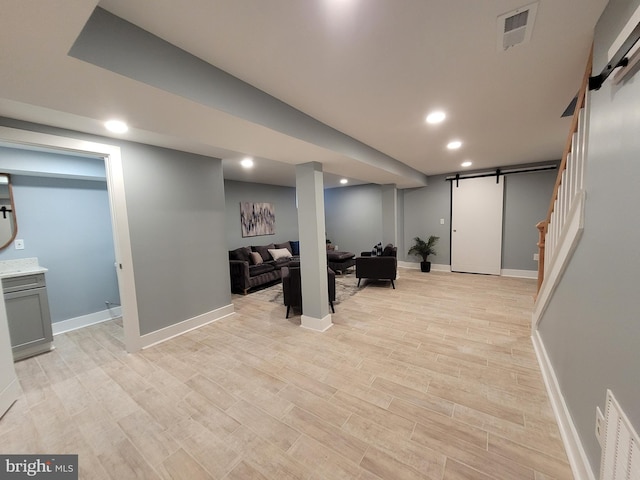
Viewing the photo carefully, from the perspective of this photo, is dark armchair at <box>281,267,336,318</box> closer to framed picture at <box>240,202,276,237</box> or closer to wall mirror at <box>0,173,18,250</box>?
framed picture at <box>240,202,276,237</box>


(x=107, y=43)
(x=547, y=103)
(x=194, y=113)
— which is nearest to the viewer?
(x=107, y=43)

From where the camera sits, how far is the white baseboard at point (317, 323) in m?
3.07

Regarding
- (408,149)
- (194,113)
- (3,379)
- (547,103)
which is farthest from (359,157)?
(3,379)

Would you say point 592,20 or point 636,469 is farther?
point 592,20

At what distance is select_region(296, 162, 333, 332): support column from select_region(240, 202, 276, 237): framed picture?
314cm

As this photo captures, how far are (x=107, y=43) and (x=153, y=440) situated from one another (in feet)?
7.55

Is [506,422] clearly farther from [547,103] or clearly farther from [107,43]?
[107,43]

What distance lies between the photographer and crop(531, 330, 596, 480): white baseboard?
4.02 feet

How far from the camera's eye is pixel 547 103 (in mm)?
2119

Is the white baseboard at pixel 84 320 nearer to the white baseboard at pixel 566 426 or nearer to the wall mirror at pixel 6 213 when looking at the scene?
the wall mirror at pixel 6 213

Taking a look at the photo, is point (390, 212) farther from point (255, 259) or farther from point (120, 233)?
point (120, 233)

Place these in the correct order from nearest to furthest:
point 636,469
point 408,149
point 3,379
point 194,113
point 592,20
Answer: point 636,469 < point 592,20 < point 194,113 < point 3,379 < point 408,149

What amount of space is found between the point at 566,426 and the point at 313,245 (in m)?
2.50

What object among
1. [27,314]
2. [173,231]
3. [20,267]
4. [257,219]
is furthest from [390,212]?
[20,267]
